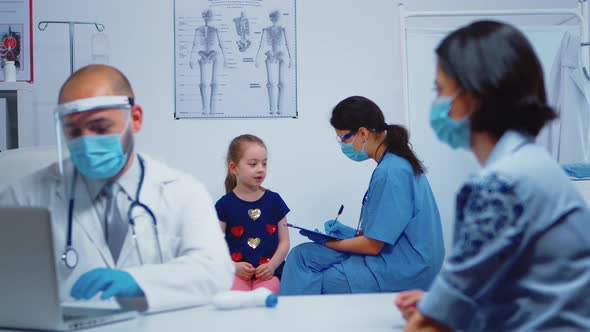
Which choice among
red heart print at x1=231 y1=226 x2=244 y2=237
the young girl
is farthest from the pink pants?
red heart print at x1=231 y1=226 x2=244 y2=237

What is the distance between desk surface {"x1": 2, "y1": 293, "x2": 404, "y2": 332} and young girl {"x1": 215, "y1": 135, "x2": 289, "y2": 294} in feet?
3.71

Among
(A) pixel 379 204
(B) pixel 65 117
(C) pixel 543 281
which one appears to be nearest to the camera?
(C) pixel 543 281

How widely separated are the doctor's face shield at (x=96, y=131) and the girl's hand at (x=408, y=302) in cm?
55

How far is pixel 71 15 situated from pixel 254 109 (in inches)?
35.2

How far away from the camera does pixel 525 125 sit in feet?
2.55

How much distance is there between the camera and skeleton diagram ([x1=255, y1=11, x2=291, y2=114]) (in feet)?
9.17

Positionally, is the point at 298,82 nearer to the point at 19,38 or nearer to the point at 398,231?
the point at 398,231

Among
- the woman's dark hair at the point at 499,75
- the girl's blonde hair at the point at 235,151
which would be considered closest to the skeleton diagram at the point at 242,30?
the girl's blonde hair at the point at 235,151

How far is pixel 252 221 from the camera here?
234cm

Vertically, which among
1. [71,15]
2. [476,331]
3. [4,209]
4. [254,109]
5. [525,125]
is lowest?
[476,331]

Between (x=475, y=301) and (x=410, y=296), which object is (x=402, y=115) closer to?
(x=410, y=296)

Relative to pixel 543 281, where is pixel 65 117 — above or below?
above

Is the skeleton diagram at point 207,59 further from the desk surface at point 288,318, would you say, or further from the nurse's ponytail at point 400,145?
the desk surface at point 288,318

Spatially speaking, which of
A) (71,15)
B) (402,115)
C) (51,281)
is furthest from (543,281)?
(71,15)
